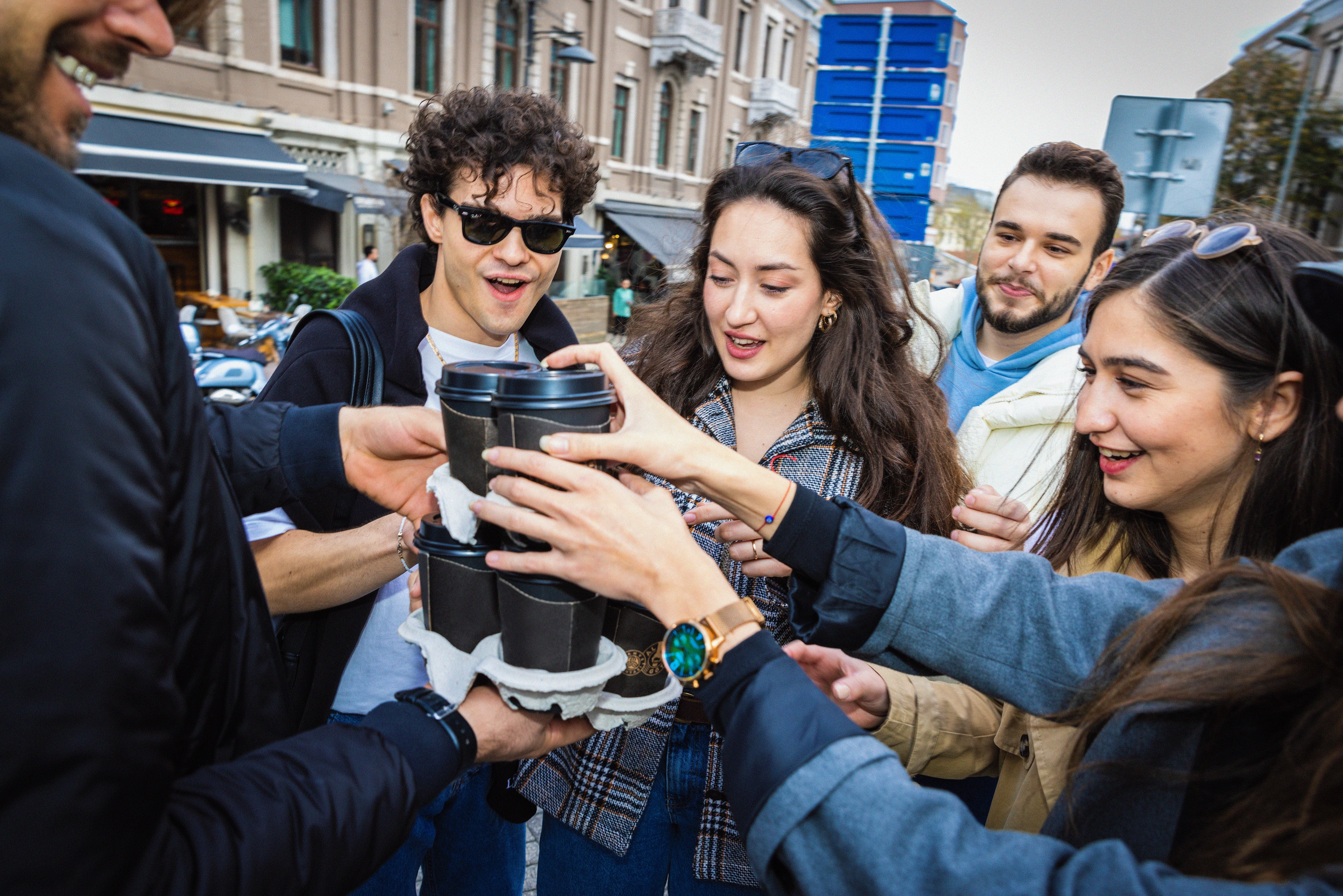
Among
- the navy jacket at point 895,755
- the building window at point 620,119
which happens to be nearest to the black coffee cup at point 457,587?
the navy jacket at point 895,755

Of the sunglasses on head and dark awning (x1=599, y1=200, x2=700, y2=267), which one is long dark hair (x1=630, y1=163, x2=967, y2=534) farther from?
dark awning (x1=599, y1=200, x2=700, y2=267)

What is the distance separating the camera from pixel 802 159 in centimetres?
252

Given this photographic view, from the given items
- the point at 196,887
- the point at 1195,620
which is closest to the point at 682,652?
the point at 196,887

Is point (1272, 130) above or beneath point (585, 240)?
above

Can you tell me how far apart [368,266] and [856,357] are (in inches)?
486

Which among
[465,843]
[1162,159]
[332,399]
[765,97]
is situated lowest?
[465,843]

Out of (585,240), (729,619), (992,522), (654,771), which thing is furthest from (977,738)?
(585,240)

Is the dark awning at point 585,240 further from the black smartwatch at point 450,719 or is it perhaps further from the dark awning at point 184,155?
the black smartwatch at point 450,719

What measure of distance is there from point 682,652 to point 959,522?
50.5 inches

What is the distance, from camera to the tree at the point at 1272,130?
12070 mm

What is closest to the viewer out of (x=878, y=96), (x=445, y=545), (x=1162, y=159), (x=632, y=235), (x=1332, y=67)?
(x=445, y=545)

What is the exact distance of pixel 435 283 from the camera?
270cm

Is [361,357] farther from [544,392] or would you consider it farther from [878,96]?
[878,96]

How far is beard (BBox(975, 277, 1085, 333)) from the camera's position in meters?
3.51
